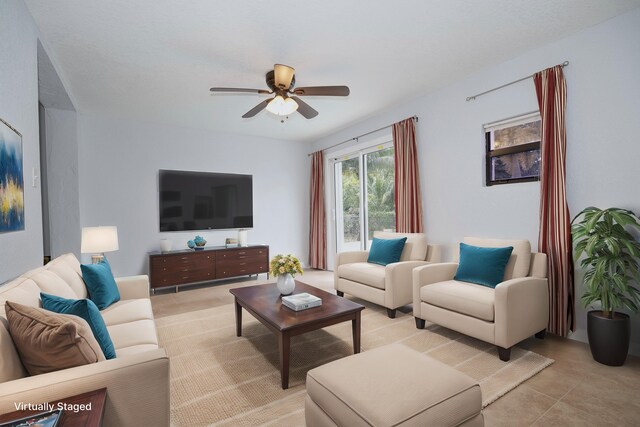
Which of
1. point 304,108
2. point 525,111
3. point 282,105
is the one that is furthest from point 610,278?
point 282,105

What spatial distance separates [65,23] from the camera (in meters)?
2.40

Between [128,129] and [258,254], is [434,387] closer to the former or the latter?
[258,254]

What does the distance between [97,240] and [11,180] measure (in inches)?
64.1

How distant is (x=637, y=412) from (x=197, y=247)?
499 centimetres

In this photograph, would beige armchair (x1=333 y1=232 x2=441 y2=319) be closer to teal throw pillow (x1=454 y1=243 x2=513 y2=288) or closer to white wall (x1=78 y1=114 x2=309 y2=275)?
teal throw pillow (x1=454 y1=243 x2=513 y2=288)

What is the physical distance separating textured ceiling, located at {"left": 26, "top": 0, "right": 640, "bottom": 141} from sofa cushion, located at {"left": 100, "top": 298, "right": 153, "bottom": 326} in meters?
2.23

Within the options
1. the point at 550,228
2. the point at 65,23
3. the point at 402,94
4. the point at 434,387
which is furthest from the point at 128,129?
the point at 550,228

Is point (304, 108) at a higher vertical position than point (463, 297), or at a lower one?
higher

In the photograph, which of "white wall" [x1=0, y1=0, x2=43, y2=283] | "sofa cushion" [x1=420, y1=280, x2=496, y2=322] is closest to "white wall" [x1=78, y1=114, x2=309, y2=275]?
"white wall" [x1=0, y1=0, x2=43, y2=283]

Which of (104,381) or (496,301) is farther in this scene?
(496,301)

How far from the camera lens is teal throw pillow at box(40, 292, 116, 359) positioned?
147 centimetres

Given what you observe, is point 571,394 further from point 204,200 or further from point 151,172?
point 151,172

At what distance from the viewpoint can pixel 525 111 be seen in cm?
304

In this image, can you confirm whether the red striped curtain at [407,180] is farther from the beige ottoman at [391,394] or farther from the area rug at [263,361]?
the beige ottoman at [391,394]
